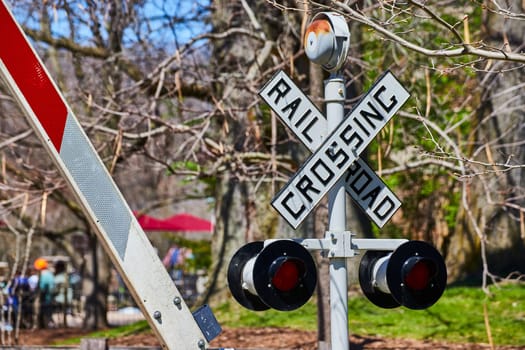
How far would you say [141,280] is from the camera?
4.17 m

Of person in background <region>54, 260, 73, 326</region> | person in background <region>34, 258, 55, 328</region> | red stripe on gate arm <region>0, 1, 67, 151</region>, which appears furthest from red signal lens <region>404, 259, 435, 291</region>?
person in background <region>54, 260, 73, 326</region>

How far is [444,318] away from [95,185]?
8328 mm

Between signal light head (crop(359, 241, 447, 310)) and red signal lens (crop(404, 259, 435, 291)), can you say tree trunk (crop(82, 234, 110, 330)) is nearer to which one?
signal light head (crop(359, 241, 447, 310))

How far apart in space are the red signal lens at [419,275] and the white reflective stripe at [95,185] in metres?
1.48

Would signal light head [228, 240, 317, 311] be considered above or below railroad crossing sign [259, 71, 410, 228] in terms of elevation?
below

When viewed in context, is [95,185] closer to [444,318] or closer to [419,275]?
[419,275]

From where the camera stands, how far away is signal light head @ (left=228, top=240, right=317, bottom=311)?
4379 millimetres

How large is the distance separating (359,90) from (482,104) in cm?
183

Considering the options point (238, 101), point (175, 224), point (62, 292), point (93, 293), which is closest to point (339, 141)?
point (238, 101)

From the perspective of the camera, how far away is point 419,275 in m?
4.67

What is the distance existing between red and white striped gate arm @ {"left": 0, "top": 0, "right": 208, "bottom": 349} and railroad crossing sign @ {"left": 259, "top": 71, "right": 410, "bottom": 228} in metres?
0.86

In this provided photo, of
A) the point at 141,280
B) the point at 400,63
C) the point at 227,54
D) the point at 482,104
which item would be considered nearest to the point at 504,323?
the point at 482,104

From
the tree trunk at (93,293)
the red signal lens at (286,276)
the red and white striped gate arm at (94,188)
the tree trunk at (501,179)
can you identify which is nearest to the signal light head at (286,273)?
the red signal lens at (286,276)

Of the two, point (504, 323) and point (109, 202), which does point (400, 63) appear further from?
point (109, 202)
